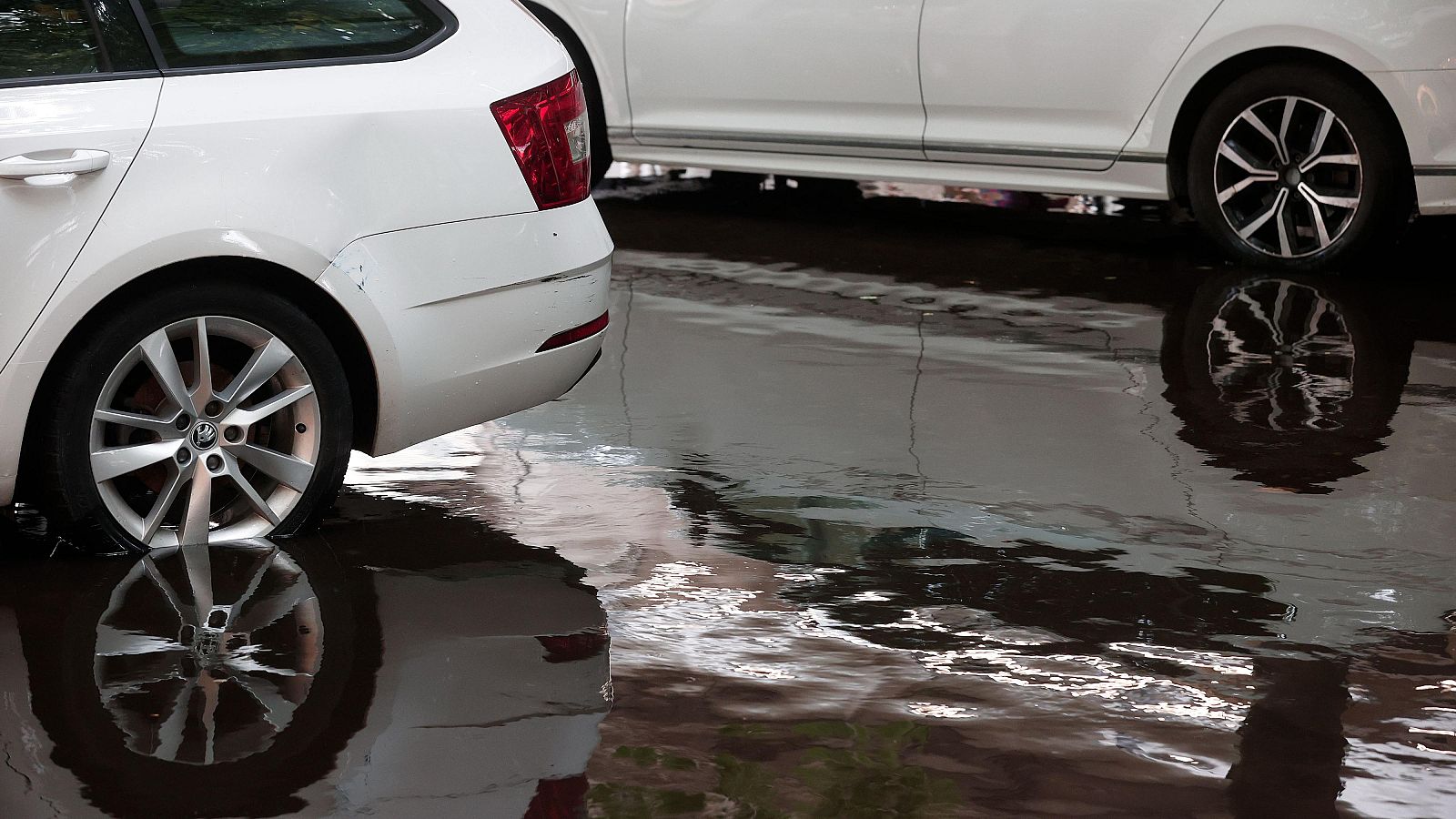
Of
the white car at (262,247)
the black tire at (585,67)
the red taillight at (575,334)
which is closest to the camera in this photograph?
the white car at (262,247)

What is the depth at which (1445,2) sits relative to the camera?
730 cm

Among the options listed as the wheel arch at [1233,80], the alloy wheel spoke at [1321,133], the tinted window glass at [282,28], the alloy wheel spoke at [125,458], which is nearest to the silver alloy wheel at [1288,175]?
the alloy wheel spoke at [1321,133]

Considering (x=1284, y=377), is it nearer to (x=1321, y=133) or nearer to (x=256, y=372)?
(x=1321, y=133)

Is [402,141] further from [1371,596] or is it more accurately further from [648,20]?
[648,20]

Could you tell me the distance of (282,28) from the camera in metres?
4.46

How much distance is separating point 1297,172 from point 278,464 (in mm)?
4943

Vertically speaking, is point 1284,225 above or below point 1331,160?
below

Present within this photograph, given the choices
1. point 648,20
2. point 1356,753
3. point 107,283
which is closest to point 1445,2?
point 648,20

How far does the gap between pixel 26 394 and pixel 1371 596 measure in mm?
3026

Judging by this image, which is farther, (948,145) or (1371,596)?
(948,145)

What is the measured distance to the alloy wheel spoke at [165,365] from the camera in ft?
14.0

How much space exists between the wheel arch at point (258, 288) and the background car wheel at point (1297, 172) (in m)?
4.61

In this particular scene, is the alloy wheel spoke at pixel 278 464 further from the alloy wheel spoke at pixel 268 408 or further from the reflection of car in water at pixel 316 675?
the reflection of car in water at pixel 316 675

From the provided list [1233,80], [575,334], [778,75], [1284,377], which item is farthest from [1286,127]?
[575,334]
